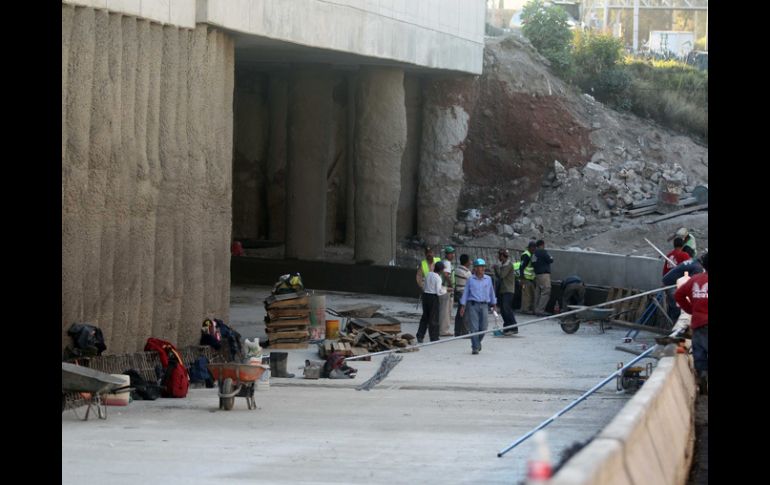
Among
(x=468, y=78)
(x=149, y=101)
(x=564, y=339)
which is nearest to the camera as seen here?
(x=149, y=101)

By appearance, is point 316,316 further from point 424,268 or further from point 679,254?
point 679,254

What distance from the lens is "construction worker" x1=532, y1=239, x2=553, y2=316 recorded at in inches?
1191

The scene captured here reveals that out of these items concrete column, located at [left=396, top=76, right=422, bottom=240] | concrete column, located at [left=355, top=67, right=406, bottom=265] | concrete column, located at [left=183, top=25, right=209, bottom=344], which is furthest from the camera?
concrete column, located at [left=396, top=76, right=422, bottom=240]

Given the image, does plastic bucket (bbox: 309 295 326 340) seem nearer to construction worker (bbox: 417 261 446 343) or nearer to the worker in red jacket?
construction worker (bbox: 417 261 446 343)

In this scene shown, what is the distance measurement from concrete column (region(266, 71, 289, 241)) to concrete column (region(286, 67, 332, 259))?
18.2ft

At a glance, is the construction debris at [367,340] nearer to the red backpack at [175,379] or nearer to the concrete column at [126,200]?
the concrete column at [126,200]

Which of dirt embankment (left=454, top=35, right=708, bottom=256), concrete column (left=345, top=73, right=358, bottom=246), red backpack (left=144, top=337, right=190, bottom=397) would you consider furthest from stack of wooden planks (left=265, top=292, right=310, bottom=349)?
concrete column (left=345, top=73, right=358, bottom=246)

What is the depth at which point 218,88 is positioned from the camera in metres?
24.2

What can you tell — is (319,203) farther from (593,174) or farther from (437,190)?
(593,174)

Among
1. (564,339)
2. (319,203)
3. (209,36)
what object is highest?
(209,36)

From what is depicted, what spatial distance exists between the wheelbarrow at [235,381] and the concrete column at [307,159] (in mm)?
21032

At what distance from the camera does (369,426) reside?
15922mm
